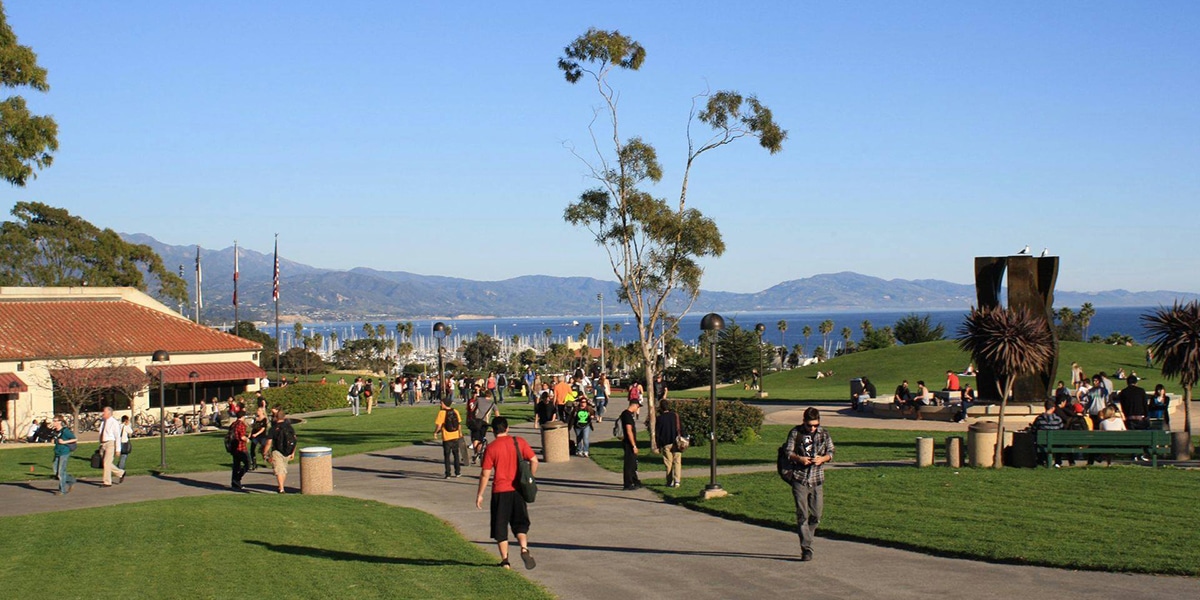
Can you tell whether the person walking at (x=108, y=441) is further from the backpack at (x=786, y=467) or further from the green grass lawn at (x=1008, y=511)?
the backpack at (x=786, y=467)

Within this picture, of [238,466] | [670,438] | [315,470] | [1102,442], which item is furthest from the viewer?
[238,466]

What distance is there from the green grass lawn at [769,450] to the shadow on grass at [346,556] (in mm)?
9618

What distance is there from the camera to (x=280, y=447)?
2047 centimetres

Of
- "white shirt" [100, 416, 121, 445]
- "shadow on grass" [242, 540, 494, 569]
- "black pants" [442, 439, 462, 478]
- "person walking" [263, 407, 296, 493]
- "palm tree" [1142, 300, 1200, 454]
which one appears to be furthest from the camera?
"white shirt" [100, 416, 121, 445]

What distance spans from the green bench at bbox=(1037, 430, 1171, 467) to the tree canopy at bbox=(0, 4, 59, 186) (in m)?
20.9

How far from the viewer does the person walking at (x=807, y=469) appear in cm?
1223

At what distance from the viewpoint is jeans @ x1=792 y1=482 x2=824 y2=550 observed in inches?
482

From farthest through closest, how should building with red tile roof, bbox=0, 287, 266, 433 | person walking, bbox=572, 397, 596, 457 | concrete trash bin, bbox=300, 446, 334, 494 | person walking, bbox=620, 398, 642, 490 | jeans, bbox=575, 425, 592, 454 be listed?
building with red tile roof, bbox=0, 287, 266, 433
jeans, bbox=575, 425, 592, 454
person walking, bbox=572, 397, 596, 457
concrete trash bin, bbox=300, 446, 334, 494
person walking, bbox=620, 398, 642, 490

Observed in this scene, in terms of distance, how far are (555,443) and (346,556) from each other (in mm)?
10725

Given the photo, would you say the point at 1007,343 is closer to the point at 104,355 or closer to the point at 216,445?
the point at 216,445

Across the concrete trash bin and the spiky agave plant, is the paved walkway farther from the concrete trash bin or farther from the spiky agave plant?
Result: the spiky agave plant

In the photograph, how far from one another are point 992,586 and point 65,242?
3257 inches

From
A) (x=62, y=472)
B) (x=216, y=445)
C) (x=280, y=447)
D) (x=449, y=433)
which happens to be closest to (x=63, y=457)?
(x=62, y=472)

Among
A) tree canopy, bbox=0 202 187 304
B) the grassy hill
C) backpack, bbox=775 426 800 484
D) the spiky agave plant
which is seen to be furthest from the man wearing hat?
tree canopy, bbox=0 202 187 304
